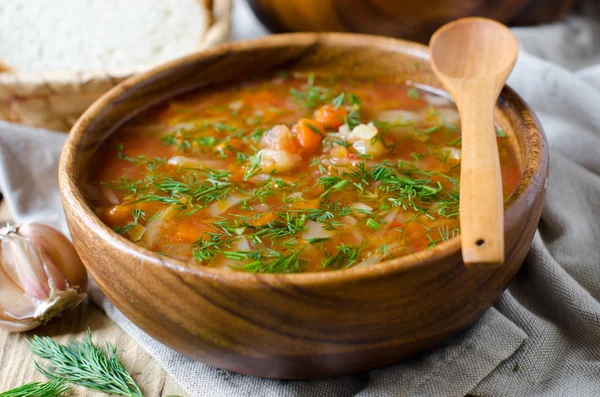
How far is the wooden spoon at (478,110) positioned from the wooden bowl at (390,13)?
1.06 metres

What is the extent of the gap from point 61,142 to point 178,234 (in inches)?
57.9

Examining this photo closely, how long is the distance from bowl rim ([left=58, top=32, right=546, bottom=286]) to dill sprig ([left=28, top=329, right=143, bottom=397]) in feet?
1.79

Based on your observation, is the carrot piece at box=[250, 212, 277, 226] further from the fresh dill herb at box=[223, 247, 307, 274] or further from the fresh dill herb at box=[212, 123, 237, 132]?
the fresh dill herb at box=[212, 123, 237, 132]

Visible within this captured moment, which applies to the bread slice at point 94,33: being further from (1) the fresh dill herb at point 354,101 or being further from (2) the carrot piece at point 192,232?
(2) the carrot piece at point 192,232

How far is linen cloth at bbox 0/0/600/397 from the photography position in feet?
7.41

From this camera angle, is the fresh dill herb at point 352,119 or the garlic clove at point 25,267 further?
the fresh dill herb at point 352,119

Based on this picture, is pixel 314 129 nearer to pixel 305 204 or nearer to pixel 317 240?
pixel 305 204

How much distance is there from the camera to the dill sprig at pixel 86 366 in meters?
2.29

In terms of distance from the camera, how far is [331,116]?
9.41 ft

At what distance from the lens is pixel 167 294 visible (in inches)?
76.8

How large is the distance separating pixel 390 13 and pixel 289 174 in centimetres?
179

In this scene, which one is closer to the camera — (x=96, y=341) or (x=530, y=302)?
(x=96, y=341)

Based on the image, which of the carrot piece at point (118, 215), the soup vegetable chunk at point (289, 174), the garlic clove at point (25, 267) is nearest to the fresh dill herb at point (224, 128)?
the soup vegetable chunk at point (289, 174)

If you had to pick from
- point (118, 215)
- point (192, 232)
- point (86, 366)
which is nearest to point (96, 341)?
point (86, 366)
